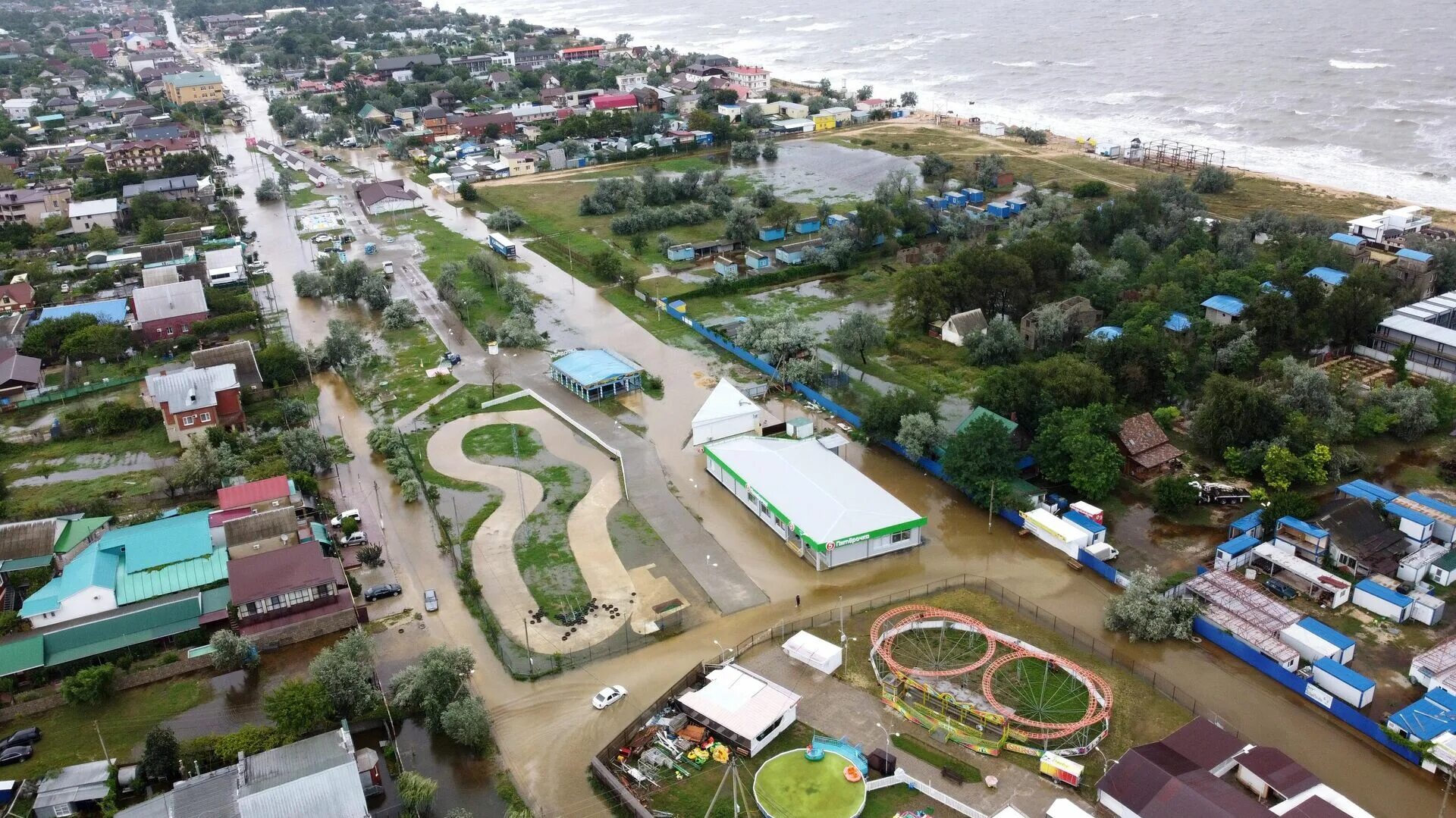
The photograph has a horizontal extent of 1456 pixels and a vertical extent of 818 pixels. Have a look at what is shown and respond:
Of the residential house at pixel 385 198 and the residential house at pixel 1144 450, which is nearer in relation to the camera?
the residential house at pixel 1144 450

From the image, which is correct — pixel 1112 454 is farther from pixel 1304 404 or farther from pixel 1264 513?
pixel 1304 404

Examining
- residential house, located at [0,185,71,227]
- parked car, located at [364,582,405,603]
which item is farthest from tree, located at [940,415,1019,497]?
residential house, located at [0,185,71,227]

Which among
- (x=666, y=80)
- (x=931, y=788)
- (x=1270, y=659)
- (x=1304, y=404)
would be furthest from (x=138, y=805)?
(x=666, y=80)

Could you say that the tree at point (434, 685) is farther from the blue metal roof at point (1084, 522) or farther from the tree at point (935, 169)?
the tree at point (935, 169)

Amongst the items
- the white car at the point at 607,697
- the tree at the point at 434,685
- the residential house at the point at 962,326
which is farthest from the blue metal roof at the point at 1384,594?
the tree at the point at 434,685

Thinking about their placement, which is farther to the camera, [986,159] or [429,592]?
[986,159]

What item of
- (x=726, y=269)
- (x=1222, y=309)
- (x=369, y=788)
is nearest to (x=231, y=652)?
(x=369, y=788)
